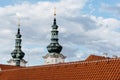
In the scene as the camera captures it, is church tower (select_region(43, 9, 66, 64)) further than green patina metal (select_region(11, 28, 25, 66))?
No

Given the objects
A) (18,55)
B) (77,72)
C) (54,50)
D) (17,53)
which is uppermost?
(54,50)

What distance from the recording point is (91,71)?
36.8 m

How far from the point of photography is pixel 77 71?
38750mm

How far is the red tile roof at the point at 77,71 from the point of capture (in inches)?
1368

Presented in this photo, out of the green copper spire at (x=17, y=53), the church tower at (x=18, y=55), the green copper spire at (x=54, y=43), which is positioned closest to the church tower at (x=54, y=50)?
the green copper spire at (x=54, y=43)

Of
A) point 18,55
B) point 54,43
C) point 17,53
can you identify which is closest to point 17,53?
point 17,53

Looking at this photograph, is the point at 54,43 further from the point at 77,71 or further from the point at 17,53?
the point at 77,71

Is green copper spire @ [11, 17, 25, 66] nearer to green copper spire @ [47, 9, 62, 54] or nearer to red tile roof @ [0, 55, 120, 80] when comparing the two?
green copper spire @ [47, 9, 62, 54]

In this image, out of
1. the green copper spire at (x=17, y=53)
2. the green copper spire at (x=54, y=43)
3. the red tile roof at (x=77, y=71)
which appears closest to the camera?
the red tile roof at (x=77, y=71)

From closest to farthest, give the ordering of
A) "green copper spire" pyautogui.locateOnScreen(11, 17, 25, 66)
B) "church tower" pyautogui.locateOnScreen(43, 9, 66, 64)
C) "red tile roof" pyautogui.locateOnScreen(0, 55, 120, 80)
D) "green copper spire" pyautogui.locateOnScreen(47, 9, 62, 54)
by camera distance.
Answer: "red tile roof" pyautogui.locateOnScreen(0, 55, 120, 80), "green copper spire" pyautogui.locateOnScreen(47, 9, 62, 54), "church tower" pyautogui.locateOnScreen(43, 9, 66, 64), "green copper spire" pyautogui.locateOnScreen(11, 17, 25, 66)

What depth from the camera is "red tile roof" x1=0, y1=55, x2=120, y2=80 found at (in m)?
34.8

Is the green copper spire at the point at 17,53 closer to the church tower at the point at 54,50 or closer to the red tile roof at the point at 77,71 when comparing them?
the church tower at the point at 54,50

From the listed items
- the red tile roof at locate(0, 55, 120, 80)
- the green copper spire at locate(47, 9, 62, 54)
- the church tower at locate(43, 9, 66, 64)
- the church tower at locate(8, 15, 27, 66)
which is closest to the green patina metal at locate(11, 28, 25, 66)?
the church tower at locate(8, 15, 27, 66)

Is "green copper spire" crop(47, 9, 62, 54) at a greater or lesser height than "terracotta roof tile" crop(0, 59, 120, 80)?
greater
